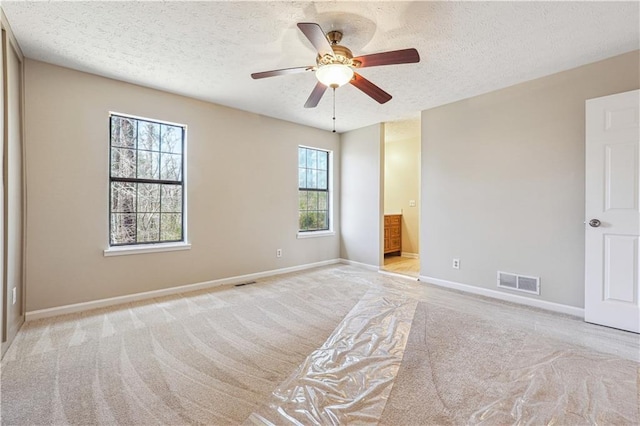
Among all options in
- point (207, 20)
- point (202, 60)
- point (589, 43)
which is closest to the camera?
point (207, 20)

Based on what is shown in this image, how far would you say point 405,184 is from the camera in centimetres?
674

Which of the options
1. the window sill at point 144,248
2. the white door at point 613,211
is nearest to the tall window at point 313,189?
the window sill at point 144,248

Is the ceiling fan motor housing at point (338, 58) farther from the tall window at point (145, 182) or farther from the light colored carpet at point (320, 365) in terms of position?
the tall window at point (145, 182)

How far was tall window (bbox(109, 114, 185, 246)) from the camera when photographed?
350cm

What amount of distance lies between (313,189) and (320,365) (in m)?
3.77

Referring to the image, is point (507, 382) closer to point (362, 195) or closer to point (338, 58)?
point (338, 58)

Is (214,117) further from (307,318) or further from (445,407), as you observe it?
(445,407)

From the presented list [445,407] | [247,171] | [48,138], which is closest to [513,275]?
[445,407]

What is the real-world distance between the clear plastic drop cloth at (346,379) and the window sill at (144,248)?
7.80 ft

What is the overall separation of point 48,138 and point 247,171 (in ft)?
7.40

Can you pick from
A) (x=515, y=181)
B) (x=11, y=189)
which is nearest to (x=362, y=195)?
(x=515, y=181)

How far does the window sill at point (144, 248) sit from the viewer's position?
3.39m

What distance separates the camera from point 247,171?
454 centimetres

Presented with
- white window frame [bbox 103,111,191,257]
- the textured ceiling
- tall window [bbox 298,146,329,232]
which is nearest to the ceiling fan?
the textured ceiling
